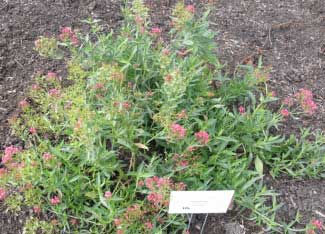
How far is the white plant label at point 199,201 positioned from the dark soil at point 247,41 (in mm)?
842

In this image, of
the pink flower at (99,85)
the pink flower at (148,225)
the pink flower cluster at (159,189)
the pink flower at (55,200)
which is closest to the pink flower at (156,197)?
the pink flower cluster at (159,189)

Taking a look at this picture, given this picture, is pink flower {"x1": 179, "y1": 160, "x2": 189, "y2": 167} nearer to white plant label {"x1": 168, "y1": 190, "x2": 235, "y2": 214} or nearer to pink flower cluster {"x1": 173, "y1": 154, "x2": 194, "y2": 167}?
pink flower cluster {"x1": 173, "y1": 154, "x2": 194, "y2": 167}

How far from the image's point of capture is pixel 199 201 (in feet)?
6.72

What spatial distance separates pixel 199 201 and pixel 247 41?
2418mm

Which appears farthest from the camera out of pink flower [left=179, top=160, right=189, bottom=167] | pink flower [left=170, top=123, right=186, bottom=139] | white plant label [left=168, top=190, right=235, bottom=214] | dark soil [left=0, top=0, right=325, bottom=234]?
dark soil [left=0, top=0, right=325, bottom=234]

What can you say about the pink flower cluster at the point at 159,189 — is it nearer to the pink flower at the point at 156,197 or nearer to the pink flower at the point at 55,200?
the pink flower at the point at 156,197

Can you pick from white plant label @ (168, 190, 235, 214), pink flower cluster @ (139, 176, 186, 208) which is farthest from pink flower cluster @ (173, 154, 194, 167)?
white plant label @ (168, 190, 235, 214)

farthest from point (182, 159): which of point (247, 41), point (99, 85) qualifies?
point (247, 41)

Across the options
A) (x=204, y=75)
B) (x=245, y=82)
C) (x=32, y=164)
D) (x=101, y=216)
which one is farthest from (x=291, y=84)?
(x=32, y=164)

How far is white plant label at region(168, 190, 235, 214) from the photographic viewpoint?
200 centimetres

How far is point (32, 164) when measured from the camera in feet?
7.40

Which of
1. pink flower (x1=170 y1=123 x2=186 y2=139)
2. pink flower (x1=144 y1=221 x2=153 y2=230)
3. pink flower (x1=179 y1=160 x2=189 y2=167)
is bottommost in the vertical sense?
pink flower (x1=144 y1=221 x2=153 y2=230)

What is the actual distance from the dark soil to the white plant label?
84cm

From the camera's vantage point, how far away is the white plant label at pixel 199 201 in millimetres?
2002
